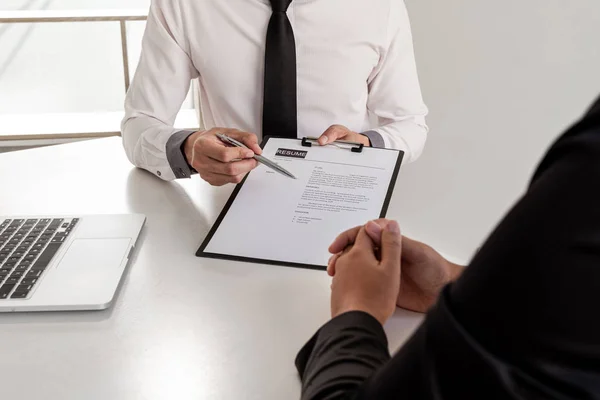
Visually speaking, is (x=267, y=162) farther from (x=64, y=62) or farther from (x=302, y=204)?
(x=64, y=62)

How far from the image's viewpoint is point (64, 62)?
3.54 m

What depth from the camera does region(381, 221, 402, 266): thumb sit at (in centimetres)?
77

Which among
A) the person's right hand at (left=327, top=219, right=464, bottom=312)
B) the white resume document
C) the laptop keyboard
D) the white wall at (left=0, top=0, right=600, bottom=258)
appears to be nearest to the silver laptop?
the laptop keyboard

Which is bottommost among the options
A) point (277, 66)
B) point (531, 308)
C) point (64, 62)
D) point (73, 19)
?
point (64, 62)

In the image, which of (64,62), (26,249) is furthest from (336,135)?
(64,62)

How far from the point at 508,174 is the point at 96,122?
2.18m

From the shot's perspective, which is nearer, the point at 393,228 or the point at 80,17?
the point at 393,228

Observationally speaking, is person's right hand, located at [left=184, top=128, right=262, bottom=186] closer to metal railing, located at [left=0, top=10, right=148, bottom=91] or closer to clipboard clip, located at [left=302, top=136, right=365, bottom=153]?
clipboard clip, located at [left=302, top=136, right=365, bottom=153]

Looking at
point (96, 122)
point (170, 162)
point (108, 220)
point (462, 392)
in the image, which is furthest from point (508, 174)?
point (96, 122)

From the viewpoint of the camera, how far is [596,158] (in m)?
0.36

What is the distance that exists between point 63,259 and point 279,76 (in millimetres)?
715

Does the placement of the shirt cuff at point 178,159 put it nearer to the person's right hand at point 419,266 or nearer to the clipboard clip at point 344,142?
the clipboard clip at point 344,142

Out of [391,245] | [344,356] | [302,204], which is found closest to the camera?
[344,356]

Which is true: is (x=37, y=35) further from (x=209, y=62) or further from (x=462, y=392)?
(x=462, y=392)
